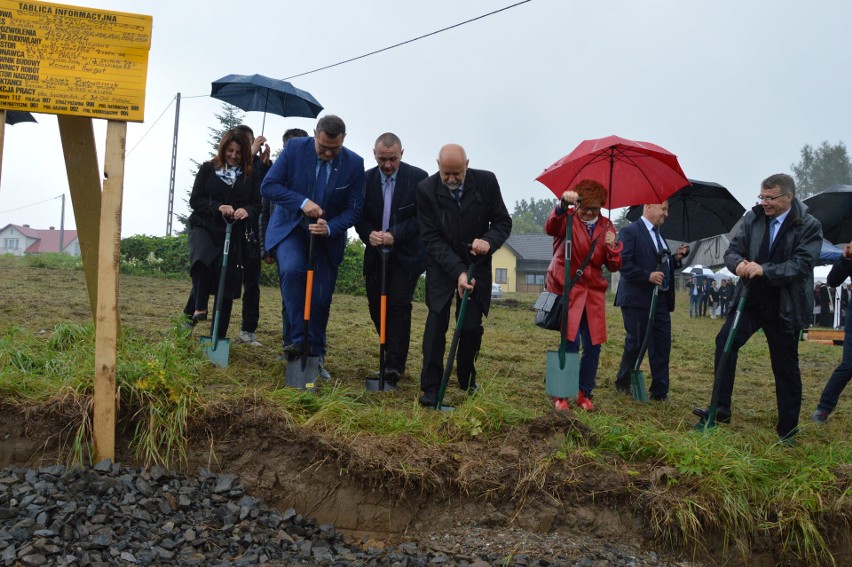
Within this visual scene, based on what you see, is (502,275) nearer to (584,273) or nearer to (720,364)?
(584,273)

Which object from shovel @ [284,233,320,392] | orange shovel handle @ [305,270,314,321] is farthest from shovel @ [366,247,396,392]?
orange shovel handle @ [305,270,314,321]

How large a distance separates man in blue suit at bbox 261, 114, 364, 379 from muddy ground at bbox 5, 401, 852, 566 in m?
1.53

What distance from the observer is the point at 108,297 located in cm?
468

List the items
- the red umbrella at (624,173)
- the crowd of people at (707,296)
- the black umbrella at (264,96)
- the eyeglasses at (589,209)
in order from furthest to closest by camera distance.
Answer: the crowd of people at (707,296) → the black umbrella at (264,96) → the red umbrella at (624,173) → the eyeglasses at (589,209)

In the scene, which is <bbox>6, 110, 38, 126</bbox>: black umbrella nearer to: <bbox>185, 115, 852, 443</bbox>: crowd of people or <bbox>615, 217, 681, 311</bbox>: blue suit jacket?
<bbox>185, 115, 852, 443</bbox>: crowd of people

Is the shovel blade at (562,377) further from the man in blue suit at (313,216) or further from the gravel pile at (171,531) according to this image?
the man in blue suit at (313,216)

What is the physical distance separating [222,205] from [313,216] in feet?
3.73

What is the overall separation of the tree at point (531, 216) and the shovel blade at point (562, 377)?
9750 cm

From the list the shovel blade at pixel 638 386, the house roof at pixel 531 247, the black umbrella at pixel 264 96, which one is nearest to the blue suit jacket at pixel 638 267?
the shovel blade at pixel 638 386

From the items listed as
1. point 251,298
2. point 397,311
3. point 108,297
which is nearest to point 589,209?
point 397,311

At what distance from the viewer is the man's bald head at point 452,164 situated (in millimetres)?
5828

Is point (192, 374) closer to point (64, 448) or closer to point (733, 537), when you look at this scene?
point (64, 448)

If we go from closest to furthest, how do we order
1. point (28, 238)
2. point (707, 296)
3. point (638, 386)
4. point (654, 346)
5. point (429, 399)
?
point (429, 399)
point (638, 386)
point (654, 346)
point (707, 296)
point (28, 238)

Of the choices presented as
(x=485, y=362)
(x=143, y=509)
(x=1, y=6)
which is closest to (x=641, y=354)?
(x=485, y=362)
